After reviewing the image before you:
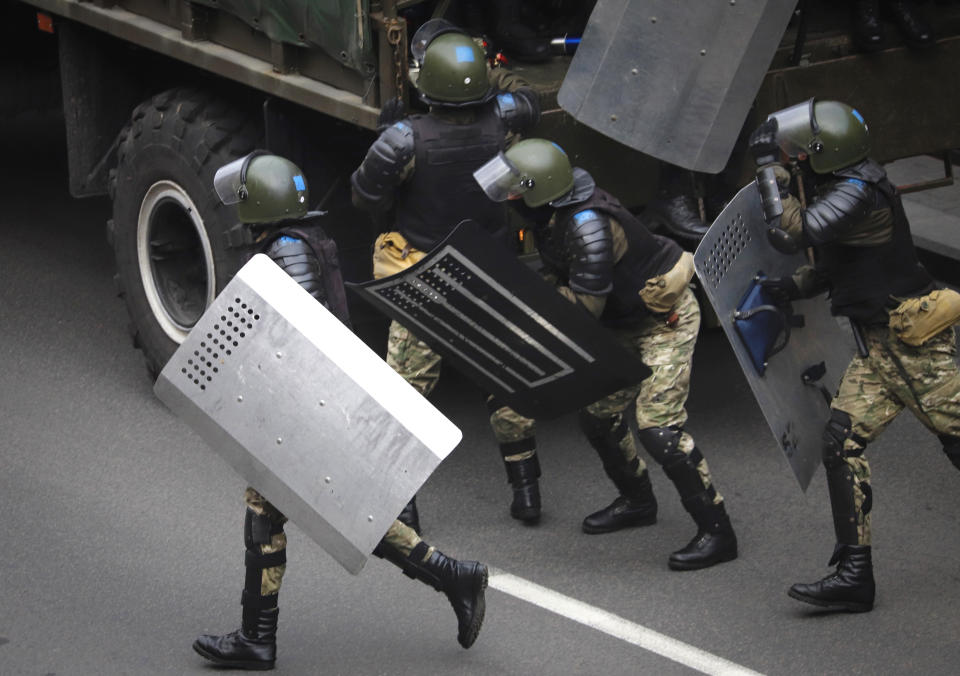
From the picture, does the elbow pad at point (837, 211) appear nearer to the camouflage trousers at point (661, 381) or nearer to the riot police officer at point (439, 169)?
the camouflage trousers at point (661, 381)

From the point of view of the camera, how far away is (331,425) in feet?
16.4

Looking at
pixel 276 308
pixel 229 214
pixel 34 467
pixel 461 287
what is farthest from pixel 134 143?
pixel 276 308

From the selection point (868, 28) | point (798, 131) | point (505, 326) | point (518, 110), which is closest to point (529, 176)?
point (505, 326)

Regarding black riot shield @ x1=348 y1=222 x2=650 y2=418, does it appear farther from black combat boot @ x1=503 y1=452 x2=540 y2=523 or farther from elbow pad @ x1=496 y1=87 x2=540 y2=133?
elbow pad @ x1=496 y1=87 x2=540 y2=133

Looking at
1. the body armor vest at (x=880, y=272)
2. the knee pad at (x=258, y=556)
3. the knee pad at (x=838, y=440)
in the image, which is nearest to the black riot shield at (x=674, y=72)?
the body armor vest at (x=880, y=272)

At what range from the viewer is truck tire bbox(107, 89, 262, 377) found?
24.2ft

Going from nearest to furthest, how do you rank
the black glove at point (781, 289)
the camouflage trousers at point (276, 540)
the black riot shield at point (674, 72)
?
1. the camouflage trousers at point (276, 540)
2. the black glove at point (781, 289)
3. the black riot shield at point (674, 72)

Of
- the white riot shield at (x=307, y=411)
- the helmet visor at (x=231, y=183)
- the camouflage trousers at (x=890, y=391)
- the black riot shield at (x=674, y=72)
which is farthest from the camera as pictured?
the black riot shield at (x=674, y=72)

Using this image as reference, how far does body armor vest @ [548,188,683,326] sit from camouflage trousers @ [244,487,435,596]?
1.23 meters

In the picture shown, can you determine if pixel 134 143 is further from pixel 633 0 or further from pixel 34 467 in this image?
pixel 633 0

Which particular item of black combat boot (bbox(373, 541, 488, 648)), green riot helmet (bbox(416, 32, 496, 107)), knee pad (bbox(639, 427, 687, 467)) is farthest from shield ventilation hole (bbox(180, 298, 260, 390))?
knee pad (bbox(639, 427, 687, 467))

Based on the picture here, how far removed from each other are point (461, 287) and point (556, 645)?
1.27m

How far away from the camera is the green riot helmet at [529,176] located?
5844mm

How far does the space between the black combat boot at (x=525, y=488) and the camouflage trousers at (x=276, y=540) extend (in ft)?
3.85
